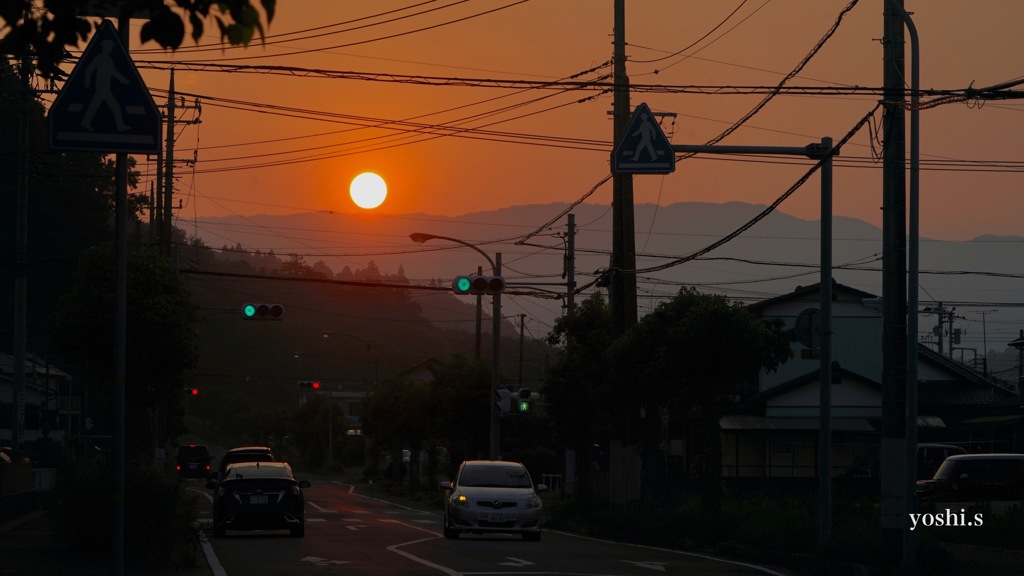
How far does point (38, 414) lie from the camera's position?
57.4 meters

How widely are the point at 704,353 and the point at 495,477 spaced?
17.1ft

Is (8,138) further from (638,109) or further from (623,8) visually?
(638,109)

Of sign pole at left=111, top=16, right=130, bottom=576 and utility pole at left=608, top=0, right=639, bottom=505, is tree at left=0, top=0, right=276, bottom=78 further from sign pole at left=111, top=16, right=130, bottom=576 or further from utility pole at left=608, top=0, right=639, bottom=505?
utility pole at left=608, top=0, right=639, bottom=505

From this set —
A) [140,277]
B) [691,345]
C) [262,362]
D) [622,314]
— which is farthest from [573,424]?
[262,362]

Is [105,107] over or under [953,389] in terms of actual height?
over

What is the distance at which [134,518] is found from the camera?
17.9 meters

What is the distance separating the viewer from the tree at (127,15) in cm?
605

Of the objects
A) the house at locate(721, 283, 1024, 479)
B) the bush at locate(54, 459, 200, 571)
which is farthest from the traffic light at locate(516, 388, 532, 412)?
the bush at locate(54, 459, 200, 571)

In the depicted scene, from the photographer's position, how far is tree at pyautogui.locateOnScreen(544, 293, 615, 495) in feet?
120

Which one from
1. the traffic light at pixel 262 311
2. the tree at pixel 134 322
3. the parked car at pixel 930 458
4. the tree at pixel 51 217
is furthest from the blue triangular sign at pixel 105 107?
the tree at pixel 51 217

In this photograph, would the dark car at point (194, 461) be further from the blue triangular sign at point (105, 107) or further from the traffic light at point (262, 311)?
the blue triangular sign at point (105, 107)

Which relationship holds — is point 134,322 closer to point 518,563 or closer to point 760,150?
point 518,563

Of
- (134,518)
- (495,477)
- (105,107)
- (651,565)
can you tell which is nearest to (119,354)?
(105,107)

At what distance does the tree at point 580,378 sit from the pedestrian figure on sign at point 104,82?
26264 millimetres
